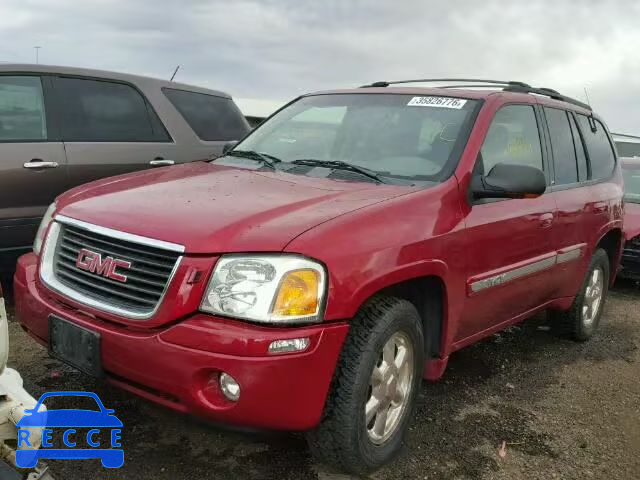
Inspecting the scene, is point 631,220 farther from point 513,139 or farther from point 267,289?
point 267,289

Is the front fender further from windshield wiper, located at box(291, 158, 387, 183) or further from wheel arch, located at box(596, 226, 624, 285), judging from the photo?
wheel arch, located at box(596, 226, 624, 285)

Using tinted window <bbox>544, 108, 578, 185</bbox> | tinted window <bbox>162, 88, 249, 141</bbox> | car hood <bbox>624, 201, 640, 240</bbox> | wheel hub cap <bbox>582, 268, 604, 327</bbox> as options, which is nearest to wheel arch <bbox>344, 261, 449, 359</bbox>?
tinted window <bbox>544, 108, 578, 185</bbox>

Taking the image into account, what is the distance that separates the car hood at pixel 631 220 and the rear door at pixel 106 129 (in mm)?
4681

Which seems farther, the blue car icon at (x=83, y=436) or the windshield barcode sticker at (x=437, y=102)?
the windshield barcode sticker at (x=437, y=102)

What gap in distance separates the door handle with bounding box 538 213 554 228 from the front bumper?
181cm

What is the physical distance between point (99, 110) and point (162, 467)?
3365mm

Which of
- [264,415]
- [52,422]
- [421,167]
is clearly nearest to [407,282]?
[421,167]

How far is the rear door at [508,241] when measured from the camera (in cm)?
319

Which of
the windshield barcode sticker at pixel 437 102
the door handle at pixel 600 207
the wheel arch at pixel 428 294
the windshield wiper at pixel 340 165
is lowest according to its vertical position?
the wheel arch at pixel 428 294

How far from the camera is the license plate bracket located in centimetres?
246

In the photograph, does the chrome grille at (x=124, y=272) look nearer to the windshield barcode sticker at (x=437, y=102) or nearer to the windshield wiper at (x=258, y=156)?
the windshield wiper at (x=258, y=156)

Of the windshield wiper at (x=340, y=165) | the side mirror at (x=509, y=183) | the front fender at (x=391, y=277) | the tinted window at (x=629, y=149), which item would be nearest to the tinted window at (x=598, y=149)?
the side mirror at (x=509, y=183)

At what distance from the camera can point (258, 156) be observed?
12.0 feet

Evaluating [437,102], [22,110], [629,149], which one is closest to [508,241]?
[437,102]
